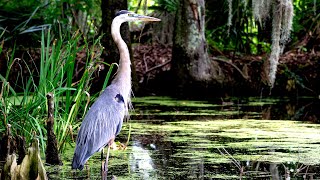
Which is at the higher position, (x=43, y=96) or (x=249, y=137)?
(x=43, y=96)

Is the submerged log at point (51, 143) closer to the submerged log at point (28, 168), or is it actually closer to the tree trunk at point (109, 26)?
the submerged log at point (28, 168)

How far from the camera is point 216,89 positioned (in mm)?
10297

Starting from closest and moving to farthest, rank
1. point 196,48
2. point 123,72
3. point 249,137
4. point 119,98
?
point 119,98 → point 123,72 → point 249,137 → point 196,48

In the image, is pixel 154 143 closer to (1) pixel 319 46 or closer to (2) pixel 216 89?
(2) pixel 216 89

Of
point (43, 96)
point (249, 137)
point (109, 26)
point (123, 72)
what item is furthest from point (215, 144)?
point (109, 26)

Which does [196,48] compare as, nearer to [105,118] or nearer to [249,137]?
[249,137]

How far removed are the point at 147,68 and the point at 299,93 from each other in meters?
2.47

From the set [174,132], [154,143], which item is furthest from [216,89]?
[154,143]

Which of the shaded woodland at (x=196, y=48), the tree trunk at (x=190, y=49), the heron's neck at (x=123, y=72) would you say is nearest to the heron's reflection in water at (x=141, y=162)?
the heron's neck at (x=123, y=72)

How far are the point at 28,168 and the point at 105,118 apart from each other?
3.69 feet

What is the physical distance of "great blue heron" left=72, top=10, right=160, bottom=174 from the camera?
4.39 meters

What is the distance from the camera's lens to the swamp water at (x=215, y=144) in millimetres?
4418

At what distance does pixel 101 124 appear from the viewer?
15.1ft

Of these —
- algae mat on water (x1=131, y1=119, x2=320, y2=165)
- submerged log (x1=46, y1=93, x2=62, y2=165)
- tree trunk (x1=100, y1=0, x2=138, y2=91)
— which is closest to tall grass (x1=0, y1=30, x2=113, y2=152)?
submerged log (x1=46, y1=93, x2=62, y2=165)
